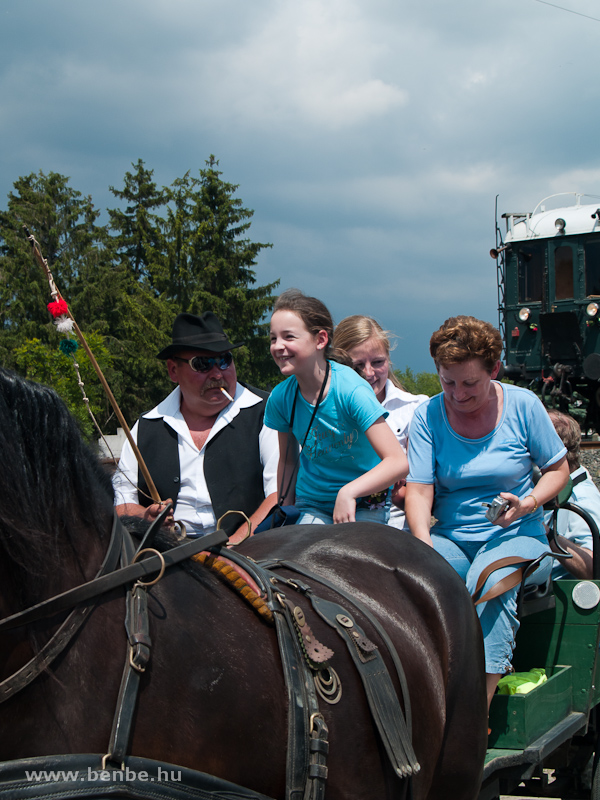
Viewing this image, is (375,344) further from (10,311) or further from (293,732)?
(10,311)

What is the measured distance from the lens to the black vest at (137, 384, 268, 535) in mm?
3537

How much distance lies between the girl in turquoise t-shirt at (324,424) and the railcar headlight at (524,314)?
12546 mm

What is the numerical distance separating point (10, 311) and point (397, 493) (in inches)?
1032

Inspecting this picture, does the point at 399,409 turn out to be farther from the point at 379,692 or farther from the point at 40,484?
the point at 40,484

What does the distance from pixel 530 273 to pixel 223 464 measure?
13140mm

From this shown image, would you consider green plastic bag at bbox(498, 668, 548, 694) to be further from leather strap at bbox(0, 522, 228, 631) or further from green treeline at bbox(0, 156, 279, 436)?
green treeline at bbox(0, 156, 279, 436)

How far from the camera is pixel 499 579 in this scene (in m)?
2.83

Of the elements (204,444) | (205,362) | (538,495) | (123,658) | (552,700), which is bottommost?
(552,700)

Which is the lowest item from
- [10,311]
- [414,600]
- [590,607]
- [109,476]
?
[590,607]

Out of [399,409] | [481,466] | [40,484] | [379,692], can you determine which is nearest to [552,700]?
[481,466]

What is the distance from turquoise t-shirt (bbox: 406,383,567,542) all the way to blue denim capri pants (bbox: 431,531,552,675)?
0.08m

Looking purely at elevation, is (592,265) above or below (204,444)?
above

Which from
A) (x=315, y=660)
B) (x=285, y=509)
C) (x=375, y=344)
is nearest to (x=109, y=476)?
(x=315, y=660)

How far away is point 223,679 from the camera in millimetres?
1633
